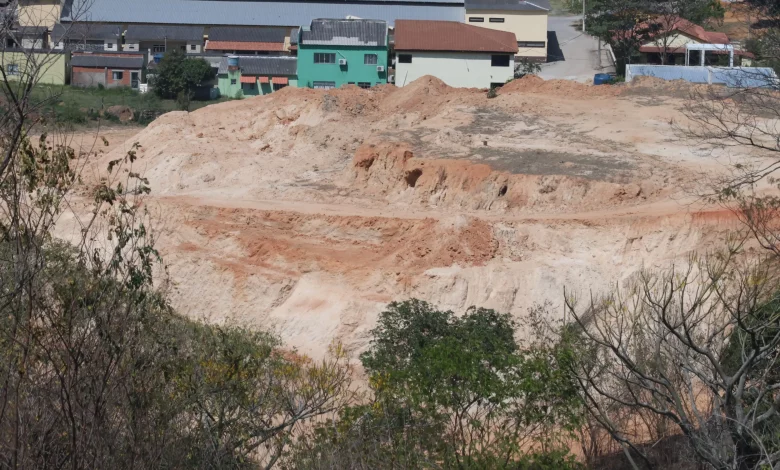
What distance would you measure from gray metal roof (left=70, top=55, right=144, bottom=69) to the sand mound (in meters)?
32.0

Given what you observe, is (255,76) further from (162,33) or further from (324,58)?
(162,33)

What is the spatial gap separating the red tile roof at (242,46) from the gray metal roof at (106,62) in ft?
18.6

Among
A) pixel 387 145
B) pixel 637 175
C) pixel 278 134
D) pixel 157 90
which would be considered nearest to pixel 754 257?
pixel 637 175

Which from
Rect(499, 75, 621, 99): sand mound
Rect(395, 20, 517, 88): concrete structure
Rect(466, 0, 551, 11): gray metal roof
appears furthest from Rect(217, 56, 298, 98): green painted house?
Rect(499, 75, 621, 99): sand mound

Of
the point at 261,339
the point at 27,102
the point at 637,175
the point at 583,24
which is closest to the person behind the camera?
the point at 27,102

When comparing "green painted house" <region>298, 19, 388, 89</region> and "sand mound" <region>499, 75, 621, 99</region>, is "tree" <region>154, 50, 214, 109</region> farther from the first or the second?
"sand mound" <region>499, 75, 621, 99</region>

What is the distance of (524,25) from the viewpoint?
7494 cm

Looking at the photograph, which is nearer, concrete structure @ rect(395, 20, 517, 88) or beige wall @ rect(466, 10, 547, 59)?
concrete structure @ rect(395, 20, 517, 88)

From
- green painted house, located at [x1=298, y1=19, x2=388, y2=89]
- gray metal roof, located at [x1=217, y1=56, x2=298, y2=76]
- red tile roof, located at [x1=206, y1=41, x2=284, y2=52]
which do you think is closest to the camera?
green painted house, located at [x1=298, y1=19, x2=388, y2=89]

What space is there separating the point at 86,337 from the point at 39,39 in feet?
10.9

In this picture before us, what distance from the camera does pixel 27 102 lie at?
11352 millimetres

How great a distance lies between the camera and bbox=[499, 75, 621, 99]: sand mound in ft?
159

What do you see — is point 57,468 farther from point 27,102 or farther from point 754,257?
point 754,257

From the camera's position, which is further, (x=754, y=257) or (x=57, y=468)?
(x=754, y=257)
